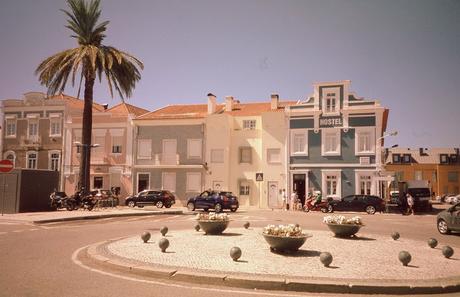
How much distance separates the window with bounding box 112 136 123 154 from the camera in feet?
142

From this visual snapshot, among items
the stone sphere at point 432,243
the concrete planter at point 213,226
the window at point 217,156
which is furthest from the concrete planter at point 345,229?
the window at point 217,156

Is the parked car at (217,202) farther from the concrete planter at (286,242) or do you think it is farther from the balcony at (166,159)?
the concrete planter at (286,242)

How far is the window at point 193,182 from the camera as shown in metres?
40.8

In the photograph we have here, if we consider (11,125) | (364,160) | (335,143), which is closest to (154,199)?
(335,143)

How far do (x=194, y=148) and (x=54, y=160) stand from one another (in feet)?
51.1

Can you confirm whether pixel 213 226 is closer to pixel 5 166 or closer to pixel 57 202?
pixel 5 166

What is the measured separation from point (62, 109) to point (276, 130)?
23184 millimetres

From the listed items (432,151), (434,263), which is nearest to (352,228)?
(434,263)

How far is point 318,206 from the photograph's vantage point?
109 feet

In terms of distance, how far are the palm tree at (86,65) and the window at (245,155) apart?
49.1ft

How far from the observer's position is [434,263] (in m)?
A: 9.20

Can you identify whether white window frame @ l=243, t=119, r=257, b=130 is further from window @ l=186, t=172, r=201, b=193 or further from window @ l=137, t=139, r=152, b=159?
window @ l=137, t=139, r=152, b=159

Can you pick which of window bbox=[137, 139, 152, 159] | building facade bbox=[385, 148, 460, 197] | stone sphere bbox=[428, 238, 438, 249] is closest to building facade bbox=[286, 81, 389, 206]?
window bbox=[137, 139, 152, 159]

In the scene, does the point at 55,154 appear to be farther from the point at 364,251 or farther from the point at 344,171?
the point at 364,251
